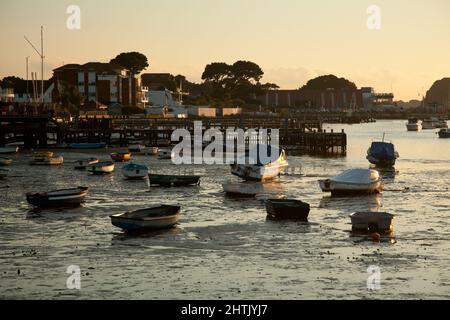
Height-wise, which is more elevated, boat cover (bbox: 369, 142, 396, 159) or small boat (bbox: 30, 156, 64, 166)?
boat cover (bbox: 369, 142, 396, 159)

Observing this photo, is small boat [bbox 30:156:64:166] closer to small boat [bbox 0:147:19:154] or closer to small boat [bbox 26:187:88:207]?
small boat [bbox 0:147:19:154]

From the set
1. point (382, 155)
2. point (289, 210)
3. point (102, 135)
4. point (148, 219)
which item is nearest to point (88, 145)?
point (102, 135)

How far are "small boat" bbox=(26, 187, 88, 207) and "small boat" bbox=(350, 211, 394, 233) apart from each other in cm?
1989

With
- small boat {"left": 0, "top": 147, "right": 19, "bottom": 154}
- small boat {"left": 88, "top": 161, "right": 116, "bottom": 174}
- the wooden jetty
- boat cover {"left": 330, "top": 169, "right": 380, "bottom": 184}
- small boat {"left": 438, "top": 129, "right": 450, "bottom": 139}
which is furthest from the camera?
small boat {"left": 438, "top": 129, "right": 450, "bottom": 139}

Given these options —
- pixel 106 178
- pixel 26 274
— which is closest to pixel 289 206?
pixel 26 274

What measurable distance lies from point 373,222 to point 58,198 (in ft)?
70.4

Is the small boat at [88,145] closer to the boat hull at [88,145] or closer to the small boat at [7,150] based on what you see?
the boat hull at [88,145]

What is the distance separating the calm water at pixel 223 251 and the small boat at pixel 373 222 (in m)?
0.81

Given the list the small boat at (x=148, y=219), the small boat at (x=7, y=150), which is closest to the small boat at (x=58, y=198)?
the small boat at (x=148, y=219)

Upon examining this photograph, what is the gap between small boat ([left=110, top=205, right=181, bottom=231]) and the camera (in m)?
45.6

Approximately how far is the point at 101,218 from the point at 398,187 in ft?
99.1

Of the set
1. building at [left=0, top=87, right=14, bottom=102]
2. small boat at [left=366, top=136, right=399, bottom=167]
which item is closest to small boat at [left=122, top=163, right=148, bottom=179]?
small boat at [left=366, top=136, right=399, bottom=167]

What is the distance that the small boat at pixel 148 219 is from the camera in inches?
1796

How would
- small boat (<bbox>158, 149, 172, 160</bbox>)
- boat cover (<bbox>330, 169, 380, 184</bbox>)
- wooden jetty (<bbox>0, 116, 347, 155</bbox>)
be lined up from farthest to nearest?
wooden jetty (<bbox>0, 116, 347, 155</bbox>) < small boat (<bbox>158, 149, 172, 160</bbox>) < boat cover (<bbox>330, 169, 380, 184</bbox>)
